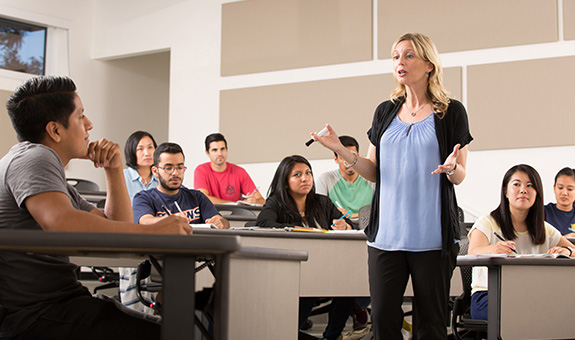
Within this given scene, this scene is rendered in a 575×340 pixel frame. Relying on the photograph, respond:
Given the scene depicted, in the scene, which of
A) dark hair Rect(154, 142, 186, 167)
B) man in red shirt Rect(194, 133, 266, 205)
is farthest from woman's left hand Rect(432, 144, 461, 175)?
man in red shirt Rect(194, 133, 266, 205)

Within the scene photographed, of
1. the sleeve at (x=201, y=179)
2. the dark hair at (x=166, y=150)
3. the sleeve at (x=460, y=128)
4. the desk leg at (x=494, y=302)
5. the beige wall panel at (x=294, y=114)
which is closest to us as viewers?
the sleeve at (x=460, y=128)

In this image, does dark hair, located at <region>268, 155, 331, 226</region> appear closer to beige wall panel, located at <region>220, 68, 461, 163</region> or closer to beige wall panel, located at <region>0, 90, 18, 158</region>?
beige wall panel, located at <region>220, 68, 461, 163</region>

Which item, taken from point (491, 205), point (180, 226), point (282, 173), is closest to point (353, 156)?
point (180, 226)

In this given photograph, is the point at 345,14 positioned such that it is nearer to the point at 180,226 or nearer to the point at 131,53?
the point at 131,53

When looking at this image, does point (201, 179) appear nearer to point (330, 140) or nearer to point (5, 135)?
point (5, 135)

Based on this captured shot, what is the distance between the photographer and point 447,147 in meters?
2.14

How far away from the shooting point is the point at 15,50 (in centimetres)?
796

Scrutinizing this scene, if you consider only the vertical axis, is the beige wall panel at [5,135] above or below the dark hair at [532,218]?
above

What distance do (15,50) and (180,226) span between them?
745 cm

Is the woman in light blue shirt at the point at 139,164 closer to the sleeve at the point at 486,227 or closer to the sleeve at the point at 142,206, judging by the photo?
the sleeve at the point at 142,206

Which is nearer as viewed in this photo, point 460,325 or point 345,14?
point 460,325

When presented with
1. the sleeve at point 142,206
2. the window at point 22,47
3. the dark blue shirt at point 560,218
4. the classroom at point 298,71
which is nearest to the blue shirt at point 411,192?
the sleeve at point 142,206

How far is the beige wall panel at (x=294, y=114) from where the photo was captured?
6.95 metres

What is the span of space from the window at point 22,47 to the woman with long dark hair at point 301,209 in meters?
5.32
